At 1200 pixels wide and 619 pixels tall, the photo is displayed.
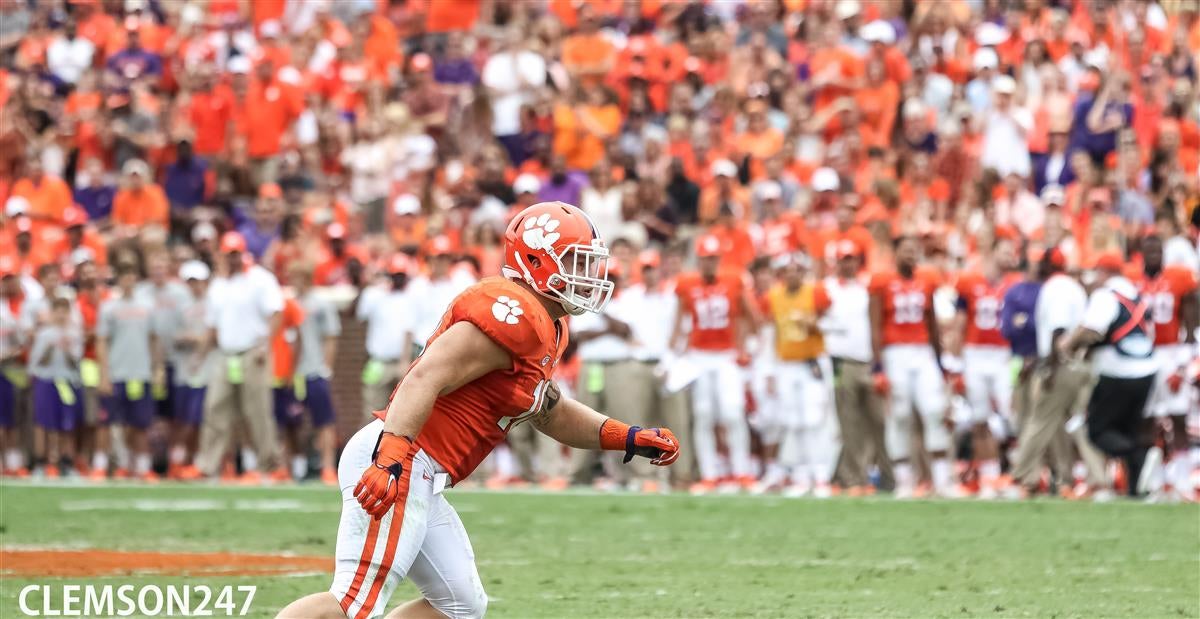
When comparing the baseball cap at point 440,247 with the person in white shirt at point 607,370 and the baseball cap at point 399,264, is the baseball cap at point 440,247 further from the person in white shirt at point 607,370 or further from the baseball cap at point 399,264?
the person in white shirt at point 607,370

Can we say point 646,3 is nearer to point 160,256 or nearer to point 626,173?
point 626,173

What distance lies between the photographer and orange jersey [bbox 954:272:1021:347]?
1469 cm

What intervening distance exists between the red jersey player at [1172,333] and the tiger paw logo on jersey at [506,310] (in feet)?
30.3

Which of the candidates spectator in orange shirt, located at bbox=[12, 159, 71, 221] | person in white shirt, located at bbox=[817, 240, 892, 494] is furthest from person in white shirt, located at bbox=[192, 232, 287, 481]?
person in white shirt, located at bbox=[817, 240, 892, 494]

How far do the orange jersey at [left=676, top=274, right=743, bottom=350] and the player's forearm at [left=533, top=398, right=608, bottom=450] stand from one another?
895 cm

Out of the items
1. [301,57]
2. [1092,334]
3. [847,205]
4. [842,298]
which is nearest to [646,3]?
[301,57]

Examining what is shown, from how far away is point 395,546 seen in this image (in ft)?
17.4

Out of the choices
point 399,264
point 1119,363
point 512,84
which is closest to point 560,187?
point 512,84

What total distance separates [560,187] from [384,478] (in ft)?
39.6

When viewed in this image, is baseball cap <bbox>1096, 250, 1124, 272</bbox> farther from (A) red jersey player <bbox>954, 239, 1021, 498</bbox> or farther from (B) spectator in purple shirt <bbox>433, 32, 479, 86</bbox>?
(B) spectator in purple shirt <bbox>433, 32, 479, 86</bbox>

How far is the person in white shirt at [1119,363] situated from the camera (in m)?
13.5

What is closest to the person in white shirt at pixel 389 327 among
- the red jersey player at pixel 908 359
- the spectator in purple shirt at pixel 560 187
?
the spectator in purple shirt at pixel 560 187

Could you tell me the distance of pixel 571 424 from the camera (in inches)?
239

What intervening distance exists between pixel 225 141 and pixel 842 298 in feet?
23.2
